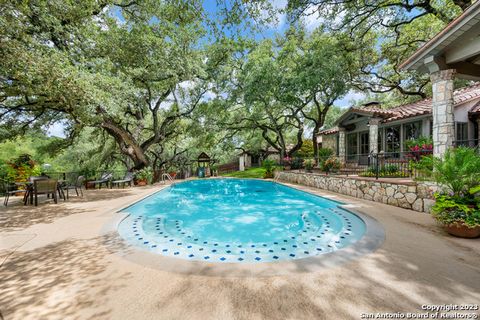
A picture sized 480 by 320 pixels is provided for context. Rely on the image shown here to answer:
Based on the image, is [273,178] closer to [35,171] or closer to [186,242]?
[186,242]

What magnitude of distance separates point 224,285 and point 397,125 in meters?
13.9

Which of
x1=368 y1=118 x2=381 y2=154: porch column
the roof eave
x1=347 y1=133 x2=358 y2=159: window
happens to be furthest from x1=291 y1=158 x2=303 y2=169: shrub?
the roof eave

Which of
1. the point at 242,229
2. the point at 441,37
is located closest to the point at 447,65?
the point at 441,37

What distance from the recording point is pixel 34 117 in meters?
13.6

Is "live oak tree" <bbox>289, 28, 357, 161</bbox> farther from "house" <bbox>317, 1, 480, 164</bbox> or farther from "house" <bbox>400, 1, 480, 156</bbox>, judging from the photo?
"house" <bbox>400, 1, 480, 156</bbox>

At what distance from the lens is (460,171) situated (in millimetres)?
4234

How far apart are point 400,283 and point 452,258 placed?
1.44 m

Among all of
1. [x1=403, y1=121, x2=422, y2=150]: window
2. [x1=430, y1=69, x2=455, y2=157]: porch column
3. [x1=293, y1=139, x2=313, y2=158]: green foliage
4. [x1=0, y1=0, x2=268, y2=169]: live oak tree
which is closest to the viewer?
[x1=430, y1=69, x2=455, y2=157]: porch column

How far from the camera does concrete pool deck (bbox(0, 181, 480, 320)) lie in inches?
85.1

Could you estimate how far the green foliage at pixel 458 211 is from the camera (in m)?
4.00

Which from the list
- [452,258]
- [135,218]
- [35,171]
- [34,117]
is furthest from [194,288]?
[34,117]

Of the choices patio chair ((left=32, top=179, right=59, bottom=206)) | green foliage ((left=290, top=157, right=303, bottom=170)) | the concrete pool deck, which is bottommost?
the concrete pool deck

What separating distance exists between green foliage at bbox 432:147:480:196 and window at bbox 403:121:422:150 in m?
7.70

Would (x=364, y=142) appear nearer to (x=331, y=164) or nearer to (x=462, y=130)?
(x=331, y=164)
